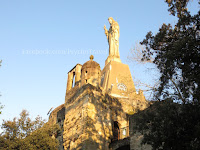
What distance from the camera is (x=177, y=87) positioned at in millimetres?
9961

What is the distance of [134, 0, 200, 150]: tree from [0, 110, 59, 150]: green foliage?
9205 mm

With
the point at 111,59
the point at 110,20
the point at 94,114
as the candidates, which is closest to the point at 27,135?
the point at 94,114

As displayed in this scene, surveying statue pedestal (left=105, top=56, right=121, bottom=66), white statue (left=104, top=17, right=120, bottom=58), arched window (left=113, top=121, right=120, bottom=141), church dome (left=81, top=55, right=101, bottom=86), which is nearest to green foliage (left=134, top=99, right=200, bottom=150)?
arched window (left=113, top=121, right=120, bottom=141)

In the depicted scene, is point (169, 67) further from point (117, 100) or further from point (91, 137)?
point (117, 100)

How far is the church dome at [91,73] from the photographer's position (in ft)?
58.2

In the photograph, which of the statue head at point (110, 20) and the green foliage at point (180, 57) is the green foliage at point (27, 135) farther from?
the statue head at point (110, 20)

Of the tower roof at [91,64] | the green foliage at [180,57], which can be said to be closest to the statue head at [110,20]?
the tower roof at [91,64]

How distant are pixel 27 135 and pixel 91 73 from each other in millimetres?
6844

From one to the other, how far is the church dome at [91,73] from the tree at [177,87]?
7.58 meters

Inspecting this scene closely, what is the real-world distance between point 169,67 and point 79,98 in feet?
28.6

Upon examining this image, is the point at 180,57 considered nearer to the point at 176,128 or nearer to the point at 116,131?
the point at 176,128

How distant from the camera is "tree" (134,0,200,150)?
323 inches

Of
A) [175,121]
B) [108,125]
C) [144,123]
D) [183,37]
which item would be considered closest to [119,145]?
[108,125]

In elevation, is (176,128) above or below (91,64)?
below
